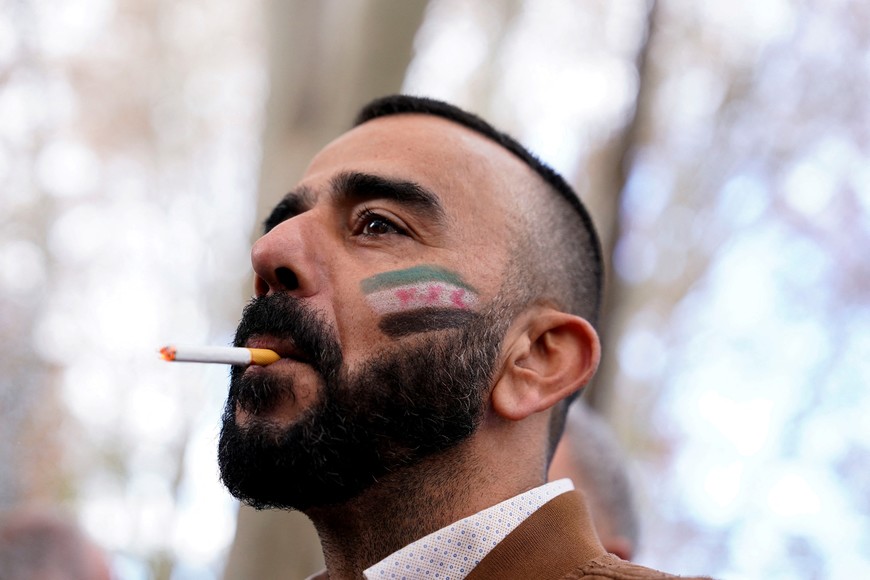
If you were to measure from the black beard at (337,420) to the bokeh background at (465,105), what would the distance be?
0.50m

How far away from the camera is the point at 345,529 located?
177 centimetres

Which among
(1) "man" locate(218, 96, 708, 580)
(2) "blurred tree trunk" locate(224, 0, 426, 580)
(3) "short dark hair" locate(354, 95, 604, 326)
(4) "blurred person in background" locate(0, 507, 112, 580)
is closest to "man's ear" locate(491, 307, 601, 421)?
(1) "man" locate(218, 96, 708, 580)

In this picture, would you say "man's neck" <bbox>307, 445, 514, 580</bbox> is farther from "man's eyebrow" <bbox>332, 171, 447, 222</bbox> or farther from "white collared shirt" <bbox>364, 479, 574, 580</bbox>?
"man's eyebrow" <bbox>332, 171, 447, 222</bbox>

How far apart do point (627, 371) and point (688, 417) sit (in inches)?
27.4

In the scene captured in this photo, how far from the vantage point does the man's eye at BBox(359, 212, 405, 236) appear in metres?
1.91

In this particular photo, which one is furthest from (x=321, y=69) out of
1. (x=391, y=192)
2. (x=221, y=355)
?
(x=221, y=355)

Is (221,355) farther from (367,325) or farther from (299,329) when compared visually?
(367,325)

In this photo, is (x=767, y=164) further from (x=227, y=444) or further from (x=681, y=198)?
(x=227, y=444)

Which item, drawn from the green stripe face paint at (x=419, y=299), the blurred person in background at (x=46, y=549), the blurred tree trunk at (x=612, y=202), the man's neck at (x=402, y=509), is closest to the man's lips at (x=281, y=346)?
the green stripe face paint at (x=419, y=299)

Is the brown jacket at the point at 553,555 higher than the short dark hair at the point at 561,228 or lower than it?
lower

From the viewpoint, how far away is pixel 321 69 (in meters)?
3.52

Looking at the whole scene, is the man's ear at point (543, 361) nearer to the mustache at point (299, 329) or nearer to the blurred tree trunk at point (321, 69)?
the mustache at point (299, 329)

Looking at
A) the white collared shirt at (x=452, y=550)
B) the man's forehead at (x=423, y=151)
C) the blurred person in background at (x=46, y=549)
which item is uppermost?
the man's forehead at (x=423, y=151)

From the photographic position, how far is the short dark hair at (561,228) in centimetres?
216
